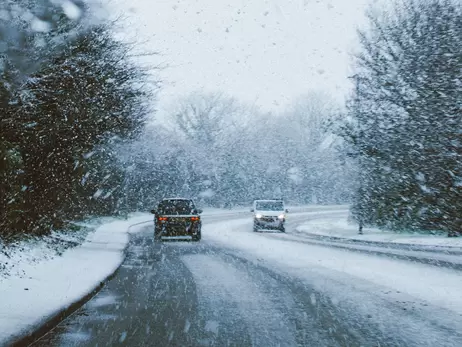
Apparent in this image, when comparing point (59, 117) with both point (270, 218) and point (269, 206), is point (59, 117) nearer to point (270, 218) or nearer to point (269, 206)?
point (270, 218)

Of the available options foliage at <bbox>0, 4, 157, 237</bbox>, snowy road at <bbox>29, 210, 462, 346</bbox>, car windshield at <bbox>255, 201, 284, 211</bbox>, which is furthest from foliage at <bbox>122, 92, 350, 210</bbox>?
snowy road at <bbox>29, 210, 462, 346</bbox>

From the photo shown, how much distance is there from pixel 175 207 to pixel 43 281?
50.6ft

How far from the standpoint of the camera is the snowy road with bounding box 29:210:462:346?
750 cm

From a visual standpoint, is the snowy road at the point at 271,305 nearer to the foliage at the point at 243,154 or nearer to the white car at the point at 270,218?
the white car at the point at 270,218

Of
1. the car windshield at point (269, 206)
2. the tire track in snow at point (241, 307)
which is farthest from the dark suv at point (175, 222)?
the tire track in snow at point (241, 307)

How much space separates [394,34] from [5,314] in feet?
90.0

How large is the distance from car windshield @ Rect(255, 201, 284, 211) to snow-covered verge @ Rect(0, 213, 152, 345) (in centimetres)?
1767

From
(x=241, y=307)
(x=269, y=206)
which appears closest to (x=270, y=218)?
(x=269, y=206)

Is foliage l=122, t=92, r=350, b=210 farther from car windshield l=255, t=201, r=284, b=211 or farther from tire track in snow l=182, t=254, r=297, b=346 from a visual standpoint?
tire track in snow l=182, t=254, r=297, b=346

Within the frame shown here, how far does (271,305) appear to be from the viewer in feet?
32.7

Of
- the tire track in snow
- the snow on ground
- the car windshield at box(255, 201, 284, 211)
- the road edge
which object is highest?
the car windshield at box(255, 201, 284, 211)

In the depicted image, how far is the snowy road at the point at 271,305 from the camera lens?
7.50 meters

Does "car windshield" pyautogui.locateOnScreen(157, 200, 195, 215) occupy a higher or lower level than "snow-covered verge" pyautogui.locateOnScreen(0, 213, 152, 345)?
higher

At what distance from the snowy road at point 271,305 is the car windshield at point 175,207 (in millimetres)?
8849
